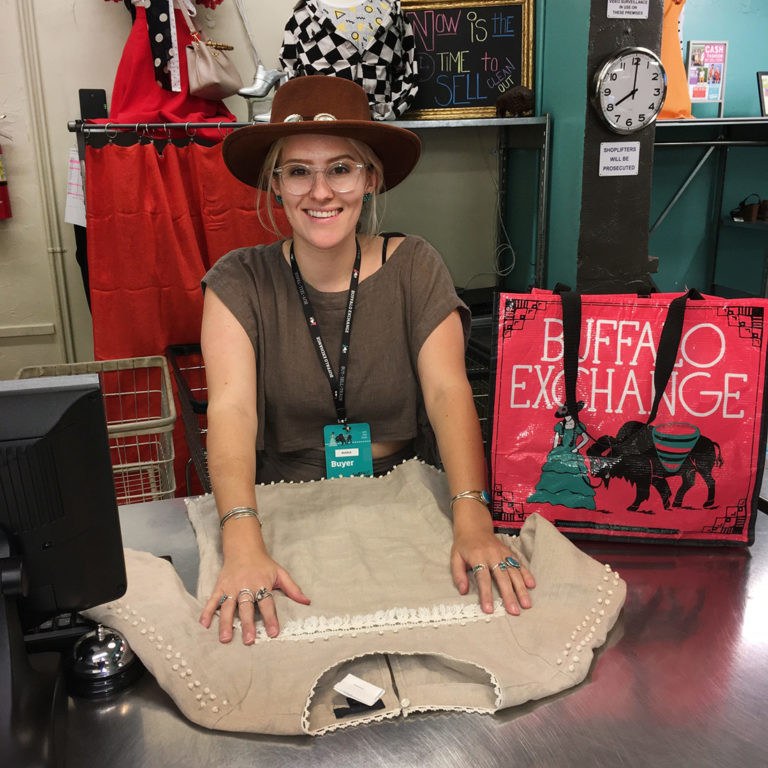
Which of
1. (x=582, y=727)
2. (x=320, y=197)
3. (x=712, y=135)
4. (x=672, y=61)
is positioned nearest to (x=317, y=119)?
(x=320, y=197)

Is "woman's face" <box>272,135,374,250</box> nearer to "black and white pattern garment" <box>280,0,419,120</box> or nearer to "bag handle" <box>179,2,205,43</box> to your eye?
"black and white pattern garment" <box>280,0,419,120</box>

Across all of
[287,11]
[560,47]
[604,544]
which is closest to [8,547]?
[604,544]

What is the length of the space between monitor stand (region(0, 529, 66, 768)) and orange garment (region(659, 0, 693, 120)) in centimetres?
371

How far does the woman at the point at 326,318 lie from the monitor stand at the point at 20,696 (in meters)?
0.60

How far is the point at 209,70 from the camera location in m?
2.98

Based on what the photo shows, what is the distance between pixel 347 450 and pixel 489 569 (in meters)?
0.61

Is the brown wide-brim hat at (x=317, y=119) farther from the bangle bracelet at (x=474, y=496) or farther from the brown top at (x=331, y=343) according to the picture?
the bangle bracelet at (x=474, y=496)

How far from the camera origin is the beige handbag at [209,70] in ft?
9.75

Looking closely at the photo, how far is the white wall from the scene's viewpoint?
334 centimetres

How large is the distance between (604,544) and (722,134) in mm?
3730

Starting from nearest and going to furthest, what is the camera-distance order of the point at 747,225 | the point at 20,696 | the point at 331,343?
Answer: the point at 20,696 < the point at 331,343 < the point at 747,225

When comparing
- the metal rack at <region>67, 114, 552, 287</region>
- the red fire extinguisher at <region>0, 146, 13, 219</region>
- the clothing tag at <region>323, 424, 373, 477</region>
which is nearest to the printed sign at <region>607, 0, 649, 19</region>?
the metal rack at <region>67, 114, 552, 287</region>

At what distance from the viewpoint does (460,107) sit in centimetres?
358

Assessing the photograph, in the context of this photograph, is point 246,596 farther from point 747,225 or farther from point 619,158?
point 747,225
